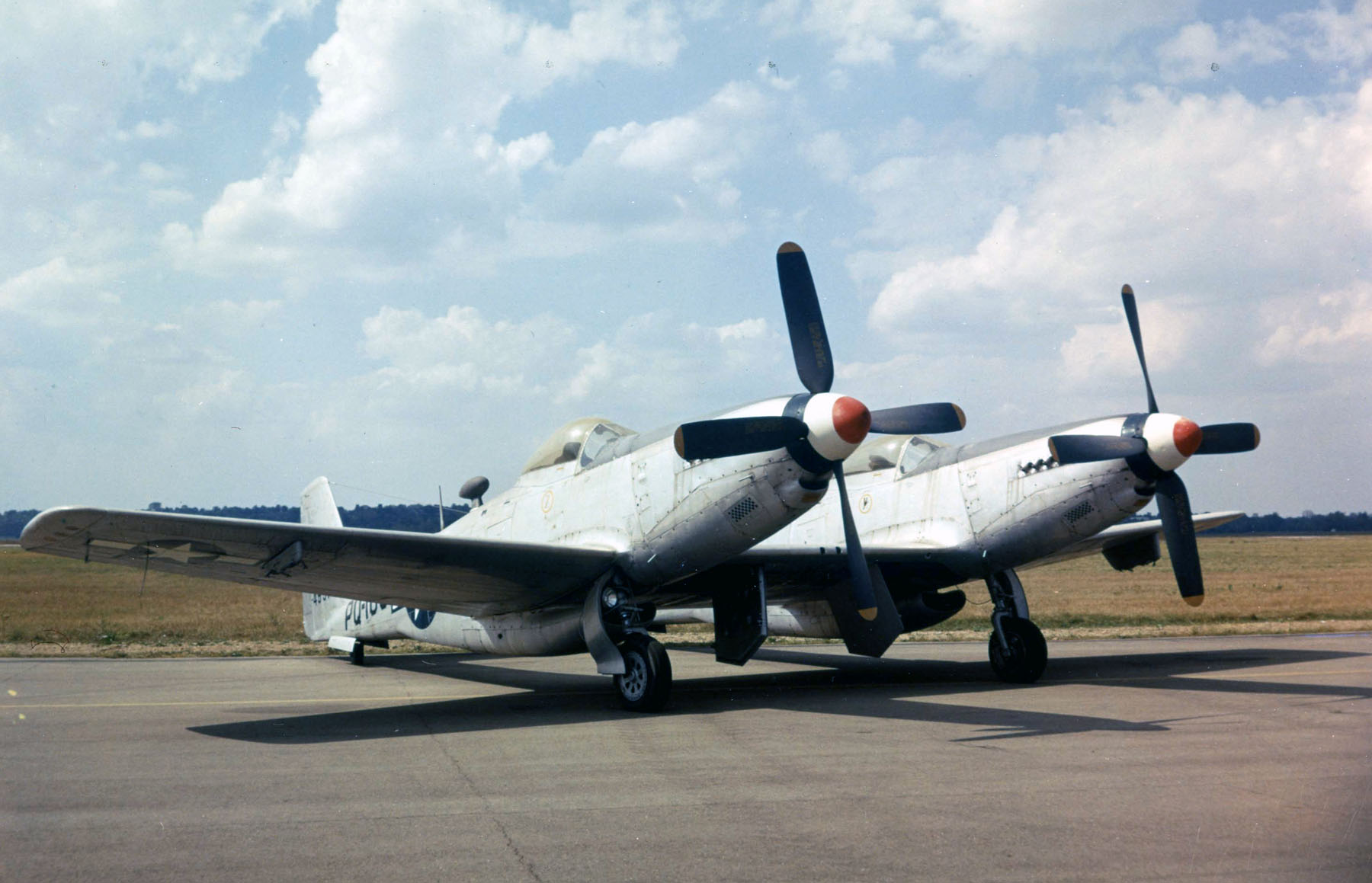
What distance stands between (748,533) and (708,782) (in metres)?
3.59

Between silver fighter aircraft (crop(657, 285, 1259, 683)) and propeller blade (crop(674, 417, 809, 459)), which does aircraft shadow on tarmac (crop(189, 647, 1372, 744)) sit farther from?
propeller blade (crop(674, 417, 809, 459))

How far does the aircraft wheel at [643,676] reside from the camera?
1034 centimetres

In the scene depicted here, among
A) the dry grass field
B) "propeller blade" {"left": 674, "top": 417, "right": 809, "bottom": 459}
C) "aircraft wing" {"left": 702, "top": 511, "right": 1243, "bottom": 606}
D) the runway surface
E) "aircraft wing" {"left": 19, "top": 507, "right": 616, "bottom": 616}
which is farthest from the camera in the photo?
the dry grass field

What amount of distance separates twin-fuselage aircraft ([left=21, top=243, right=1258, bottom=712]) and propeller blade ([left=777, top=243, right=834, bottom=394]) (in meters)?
0.02

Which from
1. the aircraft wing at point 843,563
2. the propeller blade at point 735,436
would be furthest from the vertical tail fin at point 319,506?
the propeller blade at point 735,436

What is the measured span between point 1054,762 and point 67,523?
7.81 metres

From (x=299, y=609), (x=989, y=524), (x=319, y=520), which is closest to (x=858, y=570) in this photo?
(x=989, y=524)

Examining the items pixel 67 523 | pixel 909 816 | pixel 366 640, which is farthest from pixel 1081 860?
pixel 366 640

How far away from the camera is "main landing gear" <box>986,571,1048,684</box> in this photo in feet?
41.3

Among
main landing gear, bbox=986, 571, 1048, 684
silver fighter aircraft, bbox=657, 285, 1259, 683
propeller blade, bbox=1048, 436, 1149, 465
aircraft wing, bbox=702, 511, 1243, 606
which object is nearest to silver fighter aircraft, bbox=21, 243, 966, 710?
aircraft wing, bbox=702, 511, 1243, 606

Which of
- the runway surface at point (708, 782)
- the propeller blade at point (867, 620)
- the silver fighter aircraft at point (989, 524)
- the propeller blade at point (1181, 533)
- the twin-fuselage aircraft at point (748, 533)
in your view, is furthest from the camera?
the propeller blade at point (1181, 533)

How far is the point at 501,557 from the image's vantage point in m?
10.3

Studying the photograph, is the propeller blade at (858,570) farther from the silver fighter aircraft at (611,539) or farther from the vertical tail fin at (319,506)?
the vertical tail fin at (319,506)

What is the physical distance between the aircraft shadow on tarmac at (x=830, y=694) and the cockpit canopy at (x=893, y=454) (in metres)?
2.88
